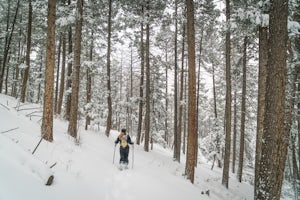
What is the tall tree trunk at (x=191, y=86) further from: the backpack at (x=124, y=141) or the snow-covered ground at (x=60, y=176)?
the backpack at (x=124, y=141)

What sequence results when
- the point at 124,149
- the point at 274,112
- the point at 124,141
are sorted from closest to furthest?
the point at 274,112
the point at 124,149
the point at 124,141

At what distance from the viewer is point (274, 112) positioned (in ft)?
18.5

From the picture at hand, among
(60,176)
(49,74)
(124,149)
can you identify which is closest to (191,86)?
(124,149)

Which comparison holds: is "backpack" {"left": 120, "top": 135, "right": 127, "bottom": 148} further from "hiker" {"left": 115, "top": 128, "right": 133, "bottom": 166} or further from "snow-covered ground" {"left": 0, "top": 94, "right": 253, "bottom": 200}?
"snow-covered ground" {"left": 0, "top": 94, "right": 253, "bottom": 200}

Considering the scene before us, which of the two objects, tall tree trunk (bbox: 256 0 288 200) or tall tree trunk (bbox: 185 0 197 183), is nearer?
tall tree trunk (bbox: 256 0 288 200)

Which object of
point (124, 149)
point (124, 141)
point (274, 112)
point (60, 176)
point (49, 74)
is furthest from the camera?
point (124, 141)

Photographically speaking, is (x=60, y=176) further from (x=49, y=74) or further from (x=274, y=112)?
(x=274, y=112)

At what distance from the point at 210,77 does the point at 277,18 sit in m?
21.0

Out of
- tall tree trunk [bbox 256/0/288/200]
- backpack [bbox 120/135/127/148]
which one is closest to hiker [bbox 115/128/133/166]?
backpack [bbox 120/135/127/148]

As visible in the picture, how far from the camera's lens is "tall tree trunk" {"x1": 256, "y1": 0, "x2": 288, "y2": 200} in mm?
5551

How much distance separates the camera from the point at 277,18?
573 centimetres

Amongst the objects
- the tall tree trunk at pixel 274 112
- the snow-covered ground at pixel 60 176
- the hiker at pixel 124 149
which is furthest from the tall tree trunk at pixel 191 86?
the tall tree trunk at pixel 274 112

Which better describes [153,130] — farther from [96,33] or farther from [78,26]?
[78,26]

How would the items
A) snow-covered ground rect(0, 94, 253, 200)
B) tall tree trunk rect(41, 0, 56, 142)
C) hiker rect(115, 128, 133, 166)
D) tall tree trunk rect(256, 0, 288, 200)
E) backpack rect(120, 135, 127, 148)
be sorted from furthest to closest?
backpack rect(120, 135, 127, 148) < hiker rect(115, 128, 133, 166) < tall tree trunk rect(41, 0, 56, 142) < tall tree trunk rect(256, 0, 288, 200) < snow-covered ground rect(0, 94, 253, 200)
